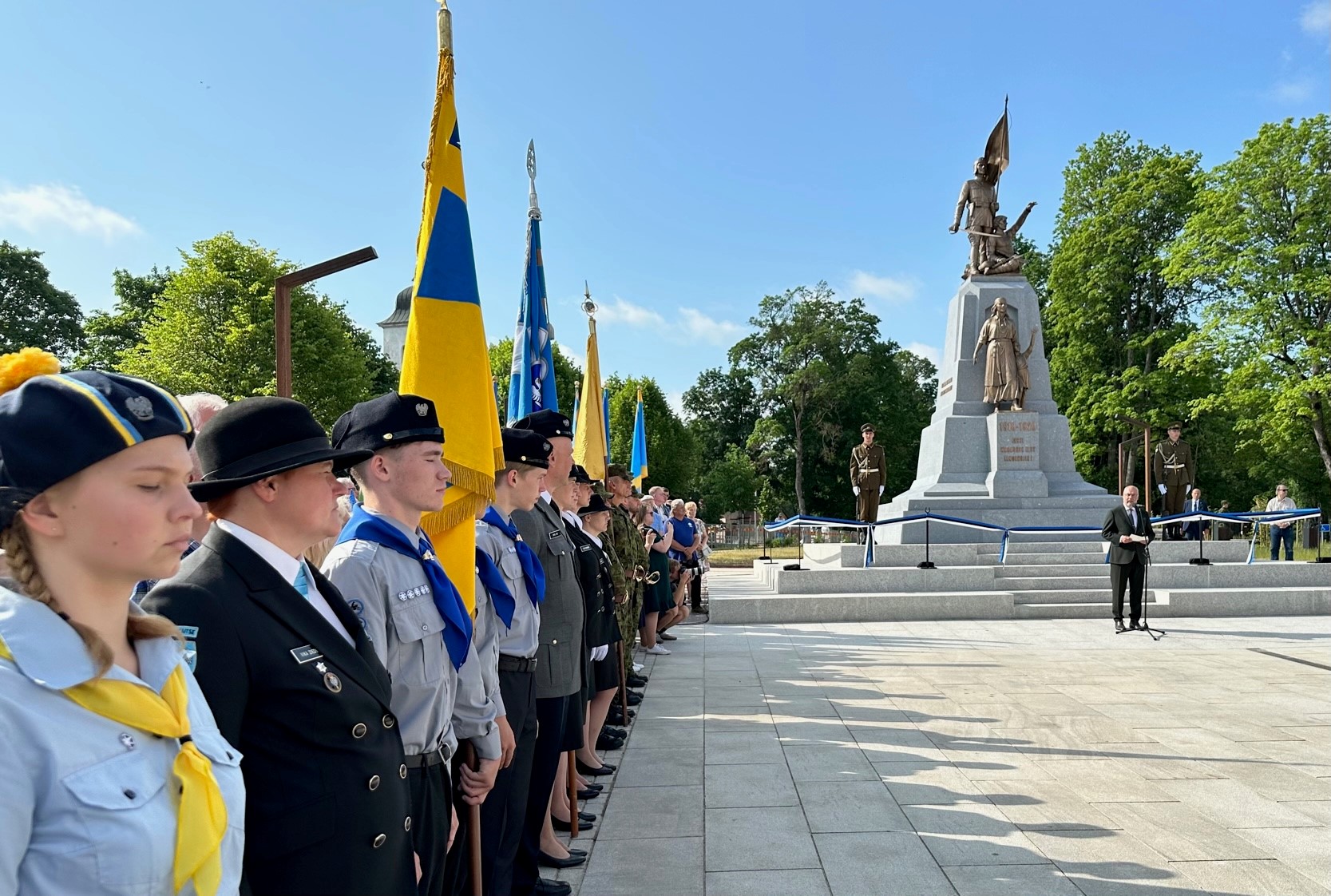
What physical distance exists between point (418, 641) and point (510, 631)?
1.07 metres

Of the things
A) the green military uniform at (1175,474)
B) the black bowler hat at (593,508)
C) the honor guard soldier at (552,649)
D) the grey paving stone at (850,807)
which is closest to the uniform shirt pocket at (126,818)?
the honor guard soldier at (552,649)

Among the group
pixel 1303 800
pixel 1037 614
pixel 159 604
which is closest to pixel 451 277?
pixel 159 604

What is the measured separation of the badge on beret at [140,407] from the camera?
137cm

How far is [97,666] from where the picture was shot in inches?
49.5

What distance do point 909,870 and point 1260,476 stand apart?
46.4 m

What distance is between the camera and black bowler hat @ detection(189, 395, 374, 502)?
79.1 inches

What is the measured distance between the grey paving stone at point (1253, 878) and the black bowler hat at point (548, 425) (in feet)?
12.0

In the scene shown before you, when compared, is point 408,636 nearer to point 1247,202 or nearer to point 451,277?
point 451,277

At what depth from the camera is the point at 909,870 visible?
13.7 ft

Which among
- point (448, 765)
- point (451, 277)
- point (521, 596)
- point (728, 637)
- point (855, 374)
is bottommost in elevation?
point (728, 637)

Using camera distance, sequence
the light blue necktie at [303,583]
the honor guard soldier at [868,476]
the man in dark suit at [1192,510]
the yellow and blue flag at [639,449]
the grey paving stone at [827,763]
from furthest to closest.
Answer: the man in dark suit at [1192,510], the honor guard soldier at [868,476], the yellow and blue flag at [639,449], the grey paving stone at [827,763], the light blue necktie at [303,583]

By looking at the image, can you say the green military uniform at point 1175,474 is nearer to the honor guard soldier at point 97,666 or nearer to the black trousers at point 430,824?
the black trousers at point 430,824

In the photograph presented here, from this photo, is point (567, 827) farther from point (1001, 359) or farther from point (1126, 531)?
point (1001, 359)

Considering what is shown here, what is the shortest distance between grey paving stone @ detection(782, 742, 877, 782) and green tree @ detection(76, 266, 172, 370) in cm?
3790
